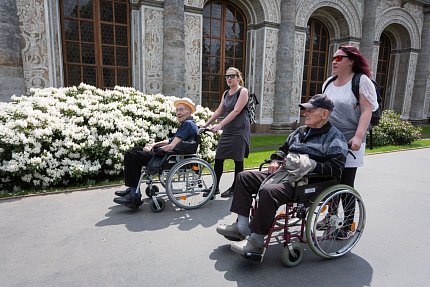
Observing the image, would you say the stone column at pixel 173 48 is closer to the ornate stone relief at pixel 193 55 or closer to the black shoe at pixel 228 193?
the ornate stone relief at pixel 193 55

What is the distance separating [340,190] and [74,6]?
1065 centimetres

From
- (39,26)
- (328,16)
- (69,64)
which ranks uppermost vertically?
(328,16)

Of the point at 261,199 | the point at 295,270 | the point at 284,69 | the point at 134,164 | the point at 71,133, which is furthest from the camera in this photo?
the point at 284,69

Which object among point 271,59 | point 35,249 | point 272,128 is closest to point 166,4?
point 271,59

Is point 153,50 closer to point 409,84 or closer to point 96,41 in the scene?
point 96,41

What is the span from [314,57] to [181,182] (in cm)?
1315

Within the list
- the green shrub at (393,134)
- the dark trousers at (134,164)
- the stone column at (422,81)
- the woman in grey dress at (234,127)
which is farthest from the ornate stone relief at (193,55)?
the stone column at (422,81)

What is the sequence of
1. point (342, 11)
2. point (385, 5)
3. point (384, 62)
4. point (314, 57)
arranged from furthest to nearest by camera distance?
point (384, 62) → point (385, 5) → point (314, 57) → point (342, 11)

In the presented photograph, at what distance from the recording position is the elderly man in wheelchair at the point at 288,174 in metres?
2.40

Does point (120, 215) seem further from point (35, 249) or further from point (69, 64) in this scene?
point (69, 64)

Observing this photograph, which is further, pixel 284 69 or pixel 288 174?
pixel 284 69

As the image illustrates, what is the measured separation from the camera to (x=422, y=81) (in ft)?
57.6

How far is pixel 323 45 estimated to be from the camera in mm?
14953

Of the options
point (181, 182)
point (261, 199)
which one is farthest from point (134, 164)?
point (261, 199)
